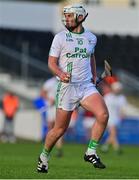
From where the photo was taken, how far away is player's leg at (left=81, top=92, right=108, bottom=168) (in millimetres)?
15172

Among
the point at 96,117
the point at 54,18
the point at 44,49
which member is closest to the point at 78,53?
the point at 96,117

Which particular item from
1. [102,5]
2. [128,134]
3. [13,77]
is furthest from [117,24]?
[128,134]

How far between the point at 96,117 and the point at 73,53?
41.2 inches

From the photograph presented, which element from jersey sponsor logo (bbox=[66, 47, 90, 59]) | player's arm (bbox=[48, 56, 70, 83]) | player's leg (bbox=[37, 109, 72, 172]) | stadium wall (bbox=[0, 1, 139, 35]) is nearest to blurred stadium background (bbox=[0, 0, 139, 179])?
stadium wall (bbox=[0, 1, 139, 35])

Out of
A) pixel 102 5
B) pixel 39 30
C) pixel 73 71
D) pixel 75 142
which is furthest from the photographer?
pixel 102 5

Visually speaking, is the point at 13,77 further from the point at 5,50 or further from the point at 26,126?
the point at 26,126

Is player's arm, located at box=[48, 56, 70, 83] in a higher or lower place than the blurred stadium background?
higher

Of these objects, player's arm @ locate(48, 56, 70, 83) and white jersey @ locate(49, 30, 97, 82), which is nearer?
player's arm @ locate(48, 56, 70, 83)

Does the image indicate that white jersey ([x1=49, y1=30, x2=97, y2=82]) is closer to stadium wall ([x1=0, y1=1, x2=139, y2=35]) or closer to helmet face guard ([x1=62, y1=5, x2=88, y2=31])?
helmet face guard ([x1=62, y1=5, x2=88, y2=31])

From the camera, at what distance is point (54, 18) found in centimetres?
5353

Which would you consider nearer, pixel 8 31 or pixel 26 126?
pixel 26 126

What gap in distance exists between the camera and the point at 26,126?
37031mm

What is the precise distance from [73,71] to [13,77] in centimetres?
2746

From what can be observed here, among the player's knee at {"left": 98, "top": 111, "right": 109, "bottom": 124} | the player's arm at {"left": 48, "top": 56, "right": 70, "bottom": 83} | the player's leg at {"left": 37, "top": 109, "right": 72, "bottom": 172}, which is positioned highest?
the player's arm at {"left": 48, "top": 56, "right": 70, "bottom": 83}
